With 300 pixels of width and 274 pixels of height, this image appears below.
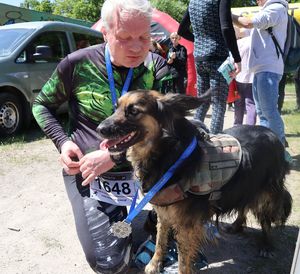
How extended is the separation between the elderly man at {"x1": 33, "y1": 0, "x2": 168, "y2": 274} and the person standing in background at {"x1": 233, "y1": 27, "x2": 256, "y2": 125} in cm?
319

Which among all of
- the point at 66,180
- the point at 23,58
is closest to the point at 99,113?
the point at 66,180

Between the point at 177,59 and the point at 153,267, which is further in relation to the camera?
the point at 177,59

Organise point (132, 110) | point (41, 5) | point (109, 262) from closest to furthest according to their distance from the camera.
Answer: point (132, 110) < point (109, 262) < point (41, 5)

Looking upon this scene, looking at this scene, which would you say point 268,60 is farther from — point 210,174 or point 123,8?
point 123,8

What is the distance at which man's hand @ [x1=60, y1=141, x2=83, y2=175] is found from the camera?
2.52 m

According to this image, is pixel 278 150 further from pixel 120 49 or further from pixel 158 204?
pixel 120 49

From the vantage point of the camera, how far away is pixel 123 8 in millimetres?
2381

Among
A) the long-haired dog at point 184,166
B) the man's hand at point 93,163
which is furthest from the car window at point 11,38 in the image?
the long-haired dog at point 184,166

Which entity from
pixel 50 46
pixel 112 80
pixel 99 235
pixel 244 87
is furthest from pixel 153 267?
pixel 50 46

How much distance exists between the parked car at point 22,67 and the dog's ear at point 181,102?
4.72 metres

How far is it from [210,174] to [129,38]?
3.37 feet

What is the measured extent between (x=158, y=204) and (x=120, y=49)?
1056 millimetres

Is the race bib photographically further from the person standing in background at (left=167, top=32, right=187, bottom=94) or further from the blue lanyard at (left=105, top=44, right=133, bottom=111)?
the person standing in background at (left=167, top=32, right=187, bottom=94)

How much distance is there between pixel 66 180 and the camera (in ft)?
10.4
